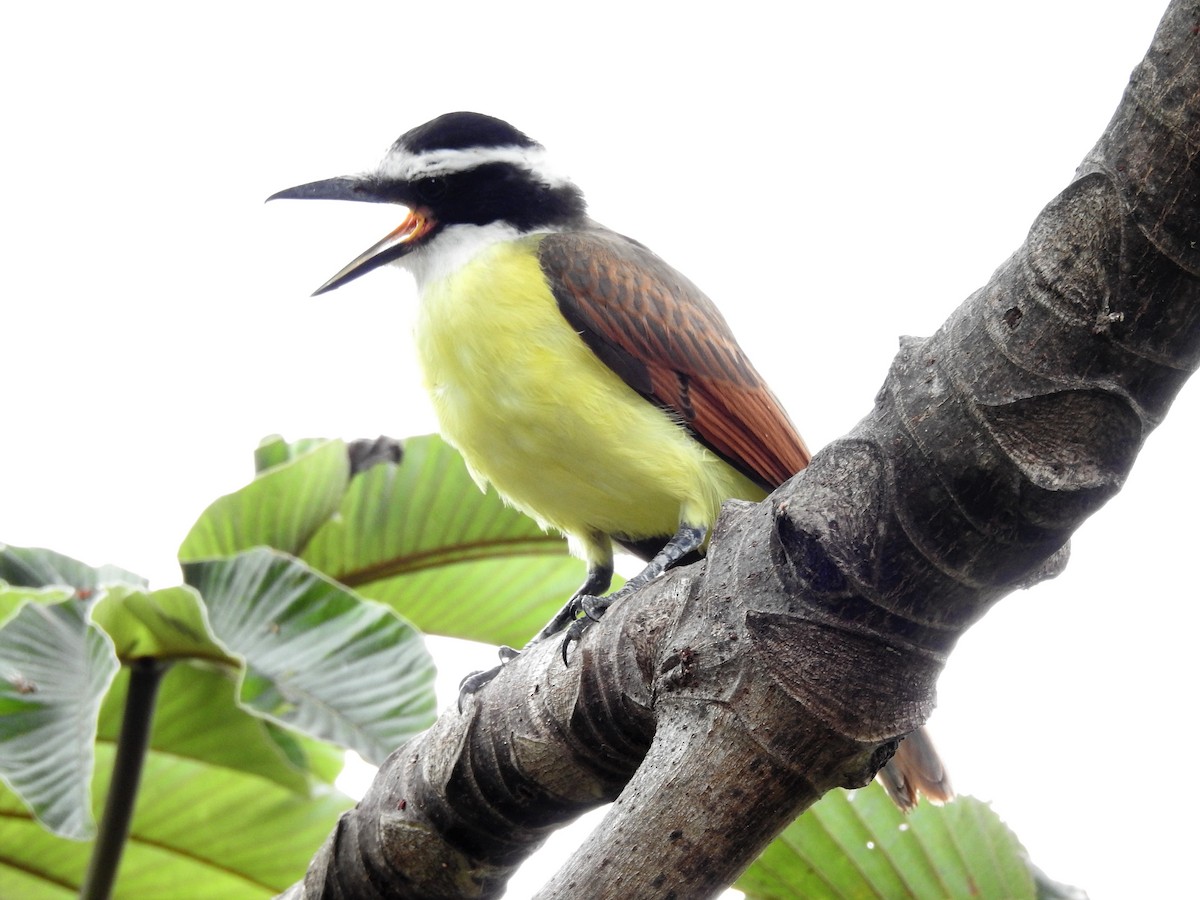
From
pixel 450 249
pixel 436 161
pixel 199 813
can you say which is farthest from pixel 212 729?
pixel 436 161

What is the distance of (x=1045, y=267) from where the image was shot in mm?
1580

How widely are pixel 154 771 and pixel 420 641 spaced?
792mm

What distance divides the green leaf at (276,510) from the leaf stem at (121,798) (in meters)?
0.59

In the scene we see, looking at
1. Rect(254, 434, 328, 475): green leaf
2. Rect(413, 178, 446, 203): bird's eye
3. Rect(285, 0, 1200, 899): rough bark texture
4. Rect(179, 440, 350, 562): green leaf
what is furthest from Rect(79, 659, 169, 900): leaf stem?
Rect(413, 178, 446, 203): bird's eye

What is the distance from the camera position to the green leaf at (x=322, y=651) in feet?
9.34

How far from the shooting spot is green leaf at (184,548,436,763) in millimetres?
2848

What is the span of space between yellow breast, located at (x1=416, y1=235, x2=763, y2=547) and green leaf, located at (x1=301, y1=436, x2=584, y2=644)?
0.16 meters

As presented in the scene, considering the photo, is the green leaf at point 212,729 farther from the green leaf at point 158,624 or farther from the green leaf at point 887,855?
the green leaf at point 887,855

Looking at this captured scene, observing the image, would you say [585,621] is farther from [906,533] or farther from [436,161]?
[436,161]

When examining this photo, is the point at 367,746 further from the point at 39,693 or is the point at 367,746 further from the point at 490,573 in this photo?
the point at 490,573

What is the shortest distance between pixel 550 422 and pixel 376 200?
1136 mm

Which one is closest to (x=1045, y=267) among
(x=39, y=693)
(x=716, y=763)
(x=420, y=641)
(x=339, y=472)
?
(x=716, y=763)

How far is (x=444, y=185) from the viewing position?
3.95m

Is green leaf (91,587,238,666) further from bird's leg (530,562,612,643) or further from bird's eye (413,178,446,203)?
bird's eye (413,178,446,203)
